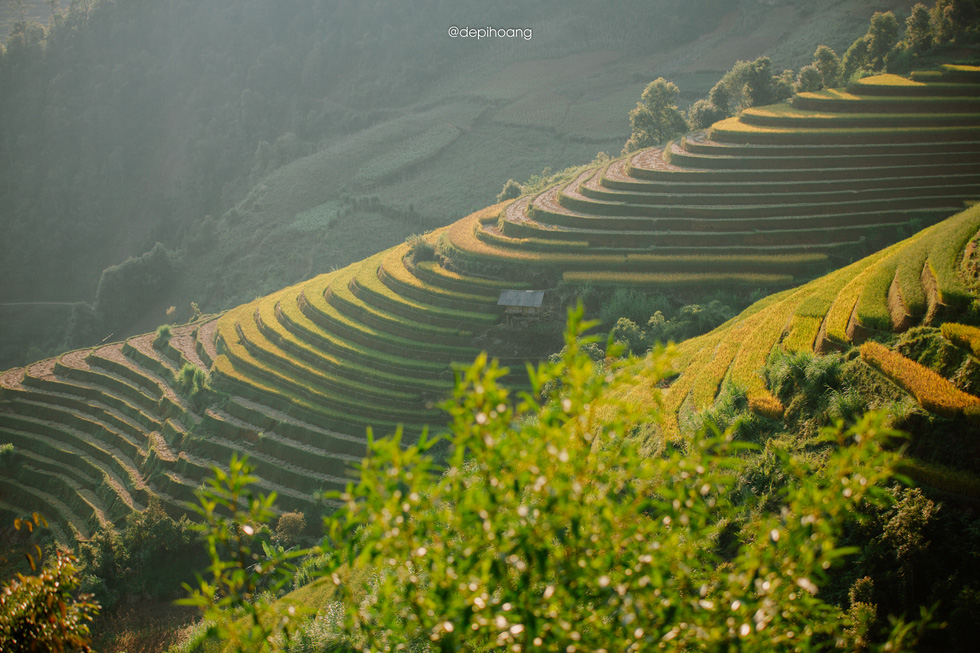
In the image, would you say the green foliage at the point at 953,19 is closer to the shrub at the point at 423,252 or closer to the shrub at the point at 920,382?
the shrub at the point at 423,252

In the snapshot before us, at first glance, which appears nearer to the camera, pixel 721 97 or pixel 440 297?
pixel 440 297

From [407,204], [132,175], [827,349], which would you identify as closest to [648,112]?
[407,204]

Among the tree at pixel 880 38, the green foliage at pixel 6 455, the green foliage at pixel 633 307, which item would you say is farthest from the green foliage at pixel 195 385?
the tree at pixel 880 38

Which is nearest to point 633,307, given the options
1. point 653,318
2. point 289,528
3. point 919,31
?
point 653,318

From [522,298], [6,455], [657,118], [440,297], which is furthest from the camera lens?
[657,118]

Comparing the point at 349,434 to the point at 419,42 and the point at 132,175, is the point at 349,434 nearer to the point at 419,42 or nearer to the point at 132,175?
the point at 132,175

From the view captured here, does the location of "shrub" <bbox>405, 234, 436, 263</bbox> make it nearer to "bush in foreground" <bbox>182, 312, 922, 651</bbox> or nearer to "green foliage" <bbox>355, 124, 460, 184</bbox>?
"bush in foreground" <bbox>182, 312, 922, 651</bbox>

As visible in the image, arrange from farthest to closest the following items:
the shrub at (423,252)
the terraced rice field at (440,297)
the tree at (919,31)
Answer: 1. the tree at (919,31)
2. the shrub at (423,252)
3. the terraced rice field at (440,297)

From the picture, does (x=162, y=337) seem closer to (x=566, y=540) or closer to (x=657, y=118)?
(x=657, y=118)
